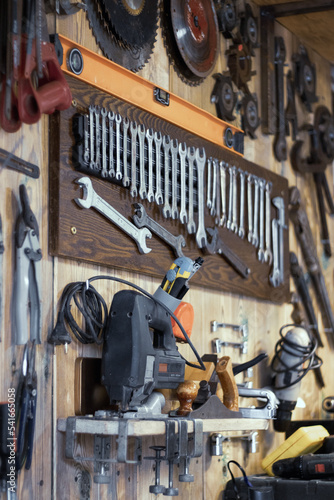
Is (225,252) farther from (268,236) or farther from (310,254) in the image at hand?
(310,254)

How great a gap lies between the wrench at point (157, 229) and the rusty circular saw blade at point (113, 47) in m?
0.52

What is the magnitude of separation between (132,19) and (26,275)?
1139 mm

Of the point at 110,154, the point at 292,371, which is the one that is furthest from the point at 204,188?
the point at 292,371

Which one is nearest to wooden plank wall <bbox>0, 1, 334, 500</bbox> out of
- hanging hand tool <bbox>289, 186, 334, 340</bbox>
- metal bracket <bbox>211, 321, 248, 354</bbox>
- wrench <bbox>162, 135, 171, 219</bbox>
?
metal bracket <bbox>211, 321, 248, 354</bbox>

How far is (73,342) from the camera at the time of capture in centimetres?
268

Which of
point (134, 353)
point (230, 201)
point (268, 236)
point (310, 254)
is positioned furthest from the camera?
point (310, 254)

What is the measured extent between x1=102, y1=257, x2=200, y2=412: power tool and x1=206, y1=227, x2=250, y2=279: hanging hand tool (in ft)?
2.38

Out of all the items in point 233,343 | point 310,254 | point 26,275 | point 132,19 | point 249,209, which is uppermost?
Result: point 132,19

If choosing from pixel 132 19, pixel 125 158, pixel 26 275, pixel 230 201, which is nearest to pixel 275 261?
pixel 230 201

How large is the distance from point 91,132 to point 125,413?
0.89 metres

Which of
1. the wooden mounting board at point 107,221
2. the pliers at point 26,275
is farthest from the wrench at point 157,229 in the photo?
the pliers at point 26,275

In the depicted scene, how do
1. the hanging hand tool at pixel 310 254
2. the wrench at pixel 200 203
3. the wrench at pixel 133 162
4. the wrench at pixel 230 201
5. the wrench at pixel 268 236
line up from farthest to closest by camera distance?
the hanging hand tool at pixel 310 254 → the wrench at pixel 268 236 → the wrench at pixel 230 201 → the wrench at pixel 200 203 → the wrench at pixel 133 162

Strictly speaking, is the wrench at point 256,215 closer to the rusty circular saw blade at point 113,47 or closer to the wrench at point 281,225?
the wrench at point 281,225

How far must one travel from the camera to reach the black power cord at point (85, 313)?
2557 mm
